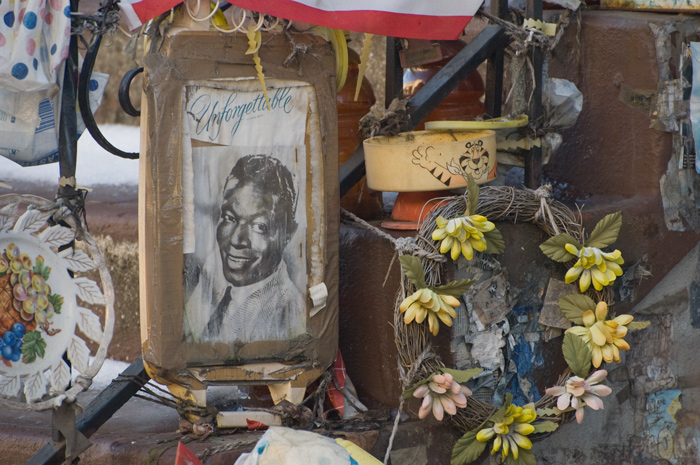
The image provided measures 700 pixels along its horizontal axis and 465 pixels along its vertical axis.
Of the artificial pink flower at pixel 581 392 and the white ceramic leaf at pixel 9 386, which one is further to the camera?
the artificial pink flower at pixel 581 392

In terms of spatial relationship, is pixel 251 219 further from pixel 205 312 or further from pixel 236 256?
pixel 205 312

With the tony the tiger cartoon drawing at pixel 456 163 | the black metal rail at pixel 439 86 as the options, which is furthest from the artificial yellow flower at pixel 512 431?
the black metal rail at pixel 439 86

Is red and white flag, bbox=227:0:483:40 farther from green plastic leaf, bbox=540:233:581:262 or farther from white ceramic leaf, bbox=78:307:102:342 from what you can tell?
white ceramic leaf, bbox=78:307:102:342

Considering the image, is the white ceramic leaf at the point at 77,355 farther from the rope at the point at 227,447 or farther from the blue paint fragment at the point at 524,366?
the blue paint fragment at the point at 524,366

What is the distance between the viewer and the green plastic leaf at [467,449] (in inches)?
77.7

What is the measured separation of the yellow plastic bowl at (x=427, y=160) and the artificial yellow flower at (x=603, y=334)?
43 cm

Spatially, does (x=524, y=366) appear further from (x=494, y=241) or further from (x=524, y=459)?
(x=494, y=241)

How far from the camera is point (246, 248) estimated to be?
191 centimetres

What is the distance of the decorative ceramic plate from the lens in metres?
1.76

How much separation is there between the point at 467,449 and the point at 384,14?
1050 millimetres

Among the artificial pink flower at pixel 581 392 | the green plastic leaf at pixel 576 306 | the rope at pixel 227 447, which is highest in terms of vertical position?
the green plastic leaf at pixel 576 306

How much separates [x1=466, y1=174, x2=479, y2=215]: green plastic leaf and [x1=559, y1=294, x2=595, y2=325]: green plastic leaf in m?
A: 0.36

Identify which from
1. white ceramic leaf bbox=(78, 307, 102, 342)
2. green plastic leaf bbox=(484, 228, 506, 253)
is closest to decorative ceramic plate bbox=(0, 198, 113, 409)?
white ceramic leaf bbox=(78, 307, 102, 342)

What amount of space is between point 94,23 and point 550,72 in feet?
4.90
